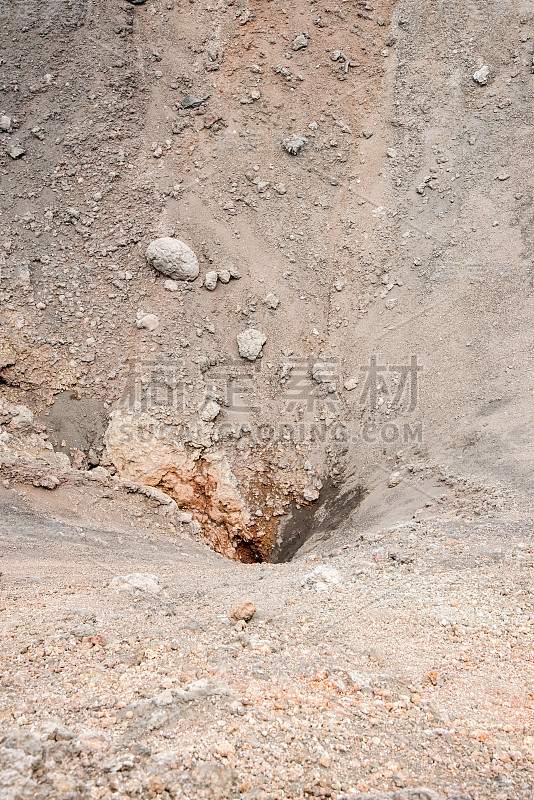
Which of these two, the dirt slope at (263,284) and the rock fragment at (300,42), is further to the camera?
the rock fragment at (300,42)

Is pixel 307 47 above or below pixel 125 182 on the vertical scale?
above

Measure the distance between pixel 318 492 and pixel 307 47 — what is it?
1214 centimetres

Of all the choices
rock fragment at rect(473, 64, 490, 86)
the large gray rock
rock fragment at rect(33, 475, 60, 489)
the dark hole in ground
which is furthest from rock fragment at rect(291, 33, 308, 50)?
rock fragment at rect(33, 475, 60, 489)

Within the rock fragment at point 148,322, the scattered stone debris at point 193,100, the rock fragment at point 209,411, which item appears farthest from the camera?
the scattered stone debris at point 193,100

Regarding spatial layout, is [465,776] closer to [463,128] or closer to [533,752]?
[533,752]

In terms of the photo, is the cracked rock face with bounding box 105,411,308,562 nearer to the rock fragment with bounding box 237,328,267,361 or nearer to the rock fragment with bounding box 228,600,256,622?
the rock fragment with bounding box 237,328,267,361

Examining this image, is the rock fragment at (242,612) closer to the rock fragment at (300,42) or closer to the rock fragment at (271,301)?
the rock fragment at (271,301)

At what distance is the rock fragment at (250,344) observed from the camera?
14.2m

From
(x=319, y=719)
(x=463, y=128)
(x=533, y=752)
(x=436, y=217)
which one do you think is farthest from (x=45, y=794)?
(x=463, y=128)

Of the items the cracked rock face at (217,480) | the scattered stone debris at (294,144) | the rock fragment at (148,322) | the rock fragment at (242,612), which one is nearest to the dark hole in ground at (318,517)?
the cracked rock face at (217,480)

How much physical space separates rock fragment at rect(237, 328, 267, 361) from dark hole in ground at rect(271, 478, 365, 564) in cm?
372

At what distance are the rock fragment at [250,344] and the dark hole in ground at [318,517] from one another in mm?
3725

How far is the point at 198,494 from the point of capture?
44.7ft

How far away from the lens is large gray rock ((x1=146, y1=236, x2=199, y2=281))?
14.1m
